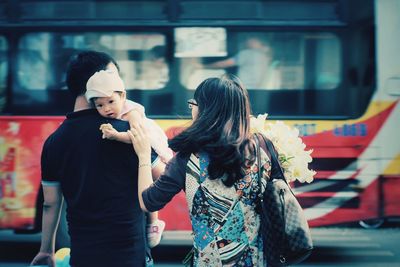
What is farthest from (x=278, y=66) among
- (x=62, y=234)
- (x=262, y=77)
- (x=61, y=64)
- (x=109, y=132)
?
(x=109, y=132)

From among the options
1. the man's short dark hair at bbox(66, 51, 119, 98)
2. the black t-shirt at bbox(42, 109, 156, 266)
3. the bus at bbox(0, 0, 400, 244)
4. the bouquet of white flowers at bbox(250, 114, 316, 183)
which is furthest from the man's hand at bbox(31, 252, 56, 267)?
the bus at bbox(0, 0, 400, 244)

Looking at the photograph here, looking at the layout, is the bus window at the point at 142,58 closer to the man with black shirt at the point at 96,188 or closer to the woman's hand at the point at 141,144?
the man with black shirt at the point at 96,188

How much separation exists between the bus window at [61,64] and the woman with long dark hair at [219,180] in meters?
3.92

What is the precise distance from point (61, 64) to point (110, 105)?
13.1 ft

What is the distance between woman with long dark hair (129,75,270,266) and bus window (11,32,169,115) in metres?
3.92

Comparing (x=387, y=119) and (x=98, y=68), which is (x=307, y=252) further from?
(x=387, y=119)

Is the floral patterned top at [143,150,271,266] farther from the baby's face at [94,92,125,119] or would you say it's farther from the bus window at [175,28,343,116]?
the bus window at [175,28,343,116]

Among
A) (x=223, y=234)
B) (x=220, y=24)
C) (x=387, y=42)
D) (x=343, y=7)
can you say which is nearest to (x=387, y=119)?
(x=387, y=42)

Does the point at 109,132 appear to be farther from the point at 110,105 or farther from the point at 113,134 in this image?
the point at 110,105

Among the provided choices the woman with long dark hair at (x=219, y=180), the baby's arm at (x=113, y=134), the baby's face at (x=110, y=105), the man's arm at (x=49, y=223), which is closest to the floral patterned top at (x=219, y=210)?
the woman with long dark hair at (x=219, y=180)

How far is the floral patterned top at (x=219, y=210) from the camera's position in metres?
2.49

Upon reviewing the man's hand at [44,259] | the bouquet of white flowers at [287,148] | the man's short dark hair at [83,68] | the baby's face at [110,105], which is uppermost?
the man's short dark hair at [83,68]

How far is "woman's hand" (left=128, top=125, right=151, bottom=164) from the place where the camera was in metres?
2.59

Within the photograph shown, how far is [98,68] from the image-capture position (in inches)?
109
